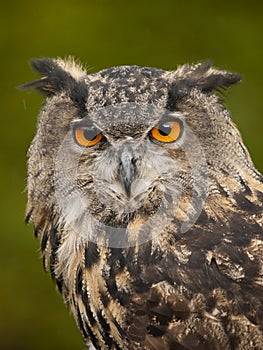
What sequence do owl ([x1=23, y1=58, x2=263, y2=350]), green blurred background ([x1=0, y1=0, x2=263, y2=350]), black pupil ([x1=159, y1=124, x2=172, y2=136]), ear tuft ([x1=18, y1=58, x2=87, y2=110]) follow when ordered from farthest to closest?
green blurred background ([x1=0, y1=0, x2=263, y2=350])
ear tuft ([x1=18, y1=58, x2=87, y2=110])
black pupil ([x1=159, y1=124, x2=172, y2=136])
owl ([x1=23, y1=58, x2=263, y2=350])

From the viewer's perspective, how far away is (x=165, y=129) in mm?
2832

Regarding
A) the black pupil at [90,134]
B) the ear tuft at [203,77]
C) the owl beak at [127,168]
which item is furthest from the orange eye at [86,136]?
the ear tuft at [203,77]

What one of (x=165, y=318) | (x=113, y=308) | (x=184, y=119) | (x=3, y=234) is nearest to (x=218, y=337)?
(x=165, y=318)

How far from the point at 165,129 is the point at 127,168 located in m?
0.17

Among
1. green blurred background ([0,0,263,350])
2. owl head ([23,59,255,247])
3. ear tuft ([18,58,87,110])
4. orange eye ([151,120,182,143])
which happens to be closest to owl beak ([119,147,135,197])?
owl head ([23,59,255,247])

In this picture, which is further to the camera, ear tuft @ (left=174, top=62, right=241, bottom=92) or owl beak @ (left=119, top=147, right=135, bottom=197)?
ear tuft @ (left=174, top=62, right=241, bottom=92)

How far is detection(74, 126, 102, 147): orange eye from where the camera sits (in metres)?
2.85

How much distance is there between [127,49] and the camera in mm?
5980

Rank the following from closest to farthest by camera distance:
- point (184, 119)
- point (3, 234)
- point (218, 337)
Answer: point (218, 337), point (184, 119), point (3, 234)

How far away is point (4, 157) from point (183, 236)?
10.4 ft

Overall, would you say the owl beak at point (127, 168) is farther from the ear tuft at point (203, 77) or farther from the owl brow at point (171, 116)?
the ear tuft at point (203, 77)

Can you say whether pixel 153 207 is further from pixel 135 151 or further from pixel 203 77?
pixel 203 77

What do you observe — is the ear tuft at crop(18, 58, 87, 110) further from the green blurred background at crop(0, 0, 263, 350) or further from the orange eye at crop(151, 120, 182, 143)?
the green blurred background at crop(0, 0, 263, 350)

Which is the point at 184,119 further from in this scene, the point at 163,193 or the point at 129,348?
the point at 129,348
